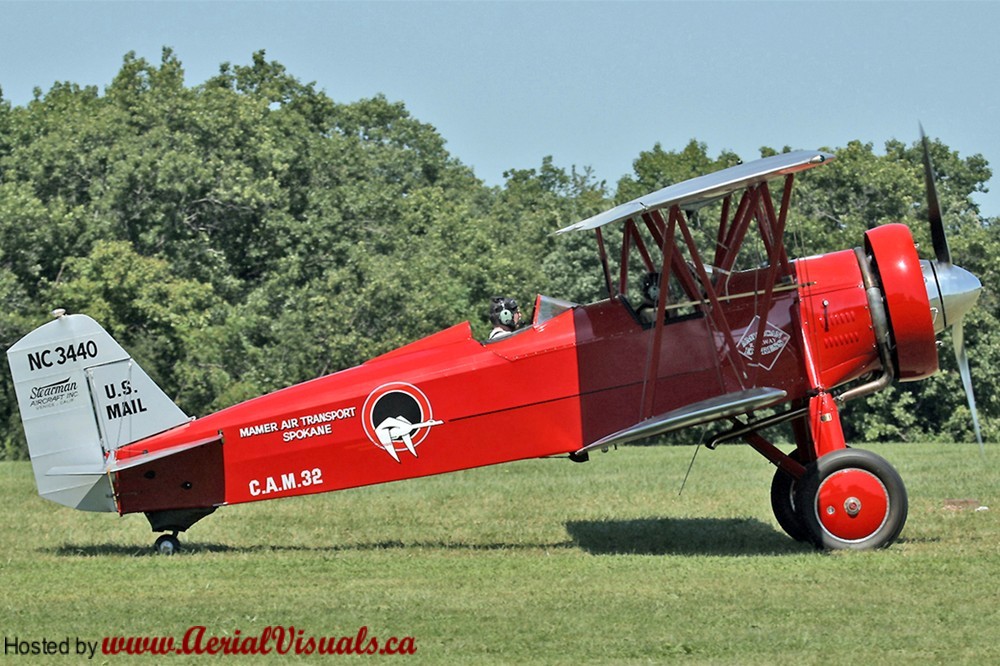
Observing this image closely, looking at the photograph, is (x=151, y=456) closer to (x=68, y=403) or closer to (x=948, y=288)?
(x=68, y=403)

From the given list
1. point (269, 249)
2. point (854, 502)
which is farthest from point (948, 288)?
point (269, 249)

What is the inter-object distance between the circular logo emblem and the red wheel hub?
333 centimetres

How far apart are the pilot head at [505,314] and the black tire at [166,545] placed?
349 centimetres

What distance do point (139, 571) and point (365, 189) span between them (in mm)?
39904

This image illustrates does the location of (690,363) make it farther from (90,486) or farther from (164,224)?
(164,224)

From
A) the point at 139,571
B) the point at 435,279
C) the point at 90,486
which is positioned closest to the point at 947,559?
the point at 139,571

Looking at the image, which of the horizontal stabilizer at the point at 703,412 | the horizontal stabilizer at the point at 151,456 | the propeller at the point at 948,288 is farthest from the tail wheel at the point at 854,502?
the horizontal stabilizer at the point at 151,456

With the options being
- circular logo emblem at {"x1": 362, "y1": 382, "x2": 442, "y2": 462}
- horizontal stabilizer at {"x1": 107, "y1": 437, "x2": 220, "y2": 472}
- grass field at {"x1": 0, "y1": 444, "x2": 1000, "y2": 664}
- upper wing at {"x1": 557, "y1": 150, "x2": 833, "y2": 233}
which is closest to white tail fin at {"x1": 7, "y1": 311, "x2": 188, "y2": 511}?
horizontal stabilizer at {"x1": 107, "y1": 437, "x2": 220, "y2": 472}

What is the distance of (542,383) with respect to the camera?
453 inches

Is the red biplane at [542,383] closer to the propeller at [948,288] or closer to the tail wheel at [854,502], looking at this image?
the propeller at [948,288]

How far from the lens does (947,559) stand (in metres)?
10.4

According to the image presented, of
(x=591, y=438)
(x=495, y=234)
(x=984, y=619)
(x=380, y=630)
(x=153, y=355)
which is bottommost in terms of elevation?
(x=984, y=619)

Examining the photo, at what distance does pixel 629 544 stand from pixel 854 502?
7.54 ft

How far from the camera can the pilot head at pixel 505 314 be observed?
12094 millimetres
